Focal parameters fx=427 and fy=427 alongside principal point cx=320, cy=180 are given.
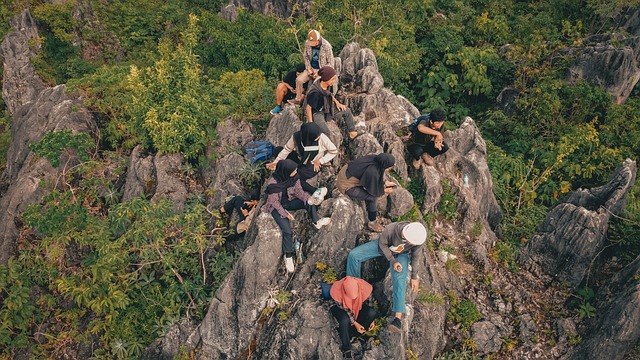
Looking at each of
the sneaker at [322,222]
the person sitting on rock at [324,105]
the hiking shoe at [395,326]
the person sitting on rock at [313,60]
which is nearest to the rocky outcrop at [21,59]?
the person sitting on rock at [313,60]

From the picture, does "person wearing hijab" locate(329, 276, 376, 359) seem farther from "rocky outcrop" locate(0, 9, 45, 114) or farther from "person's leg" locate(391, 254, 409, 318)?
"rocky outcrop" locate(0, 9, 45, 114)

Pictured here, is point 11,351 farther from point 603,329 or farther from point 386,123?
point 603,329

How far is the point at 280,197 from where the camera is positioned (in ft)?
33.3

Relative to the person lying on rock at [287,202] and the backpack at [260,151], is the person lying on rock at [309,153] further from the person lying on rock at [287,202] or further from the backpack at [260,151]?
the backpack at [260,151]

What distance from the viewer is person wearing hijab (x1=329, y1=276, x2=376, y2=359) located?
900cm

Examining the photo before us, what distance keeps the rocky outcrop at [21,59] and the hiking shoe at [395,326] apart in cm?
3175

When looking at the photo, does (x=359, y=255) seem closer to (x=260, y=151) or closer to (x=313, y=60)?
(x=260, y=151)

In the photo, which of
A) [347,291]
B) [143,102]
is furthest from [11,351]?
[347,291]

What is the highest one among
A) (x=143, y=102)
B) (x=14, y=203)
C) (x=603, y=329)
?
(x=143, y=102)

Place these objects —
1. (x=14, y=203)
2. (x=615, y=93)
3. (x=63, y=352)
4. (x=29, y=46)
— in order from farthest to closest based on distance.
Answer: (x=29, y=46), (x=615, y=93), (x=14, y=203), (x=63, y=352)

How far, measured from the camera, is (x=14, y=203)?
1441 cm

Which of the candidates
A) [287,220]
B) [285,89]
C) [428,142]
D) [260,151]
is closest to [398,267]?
[287,220]

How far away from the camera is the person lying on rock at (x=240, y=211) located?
11.6m

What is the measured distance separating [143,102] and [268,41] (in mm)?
8423
